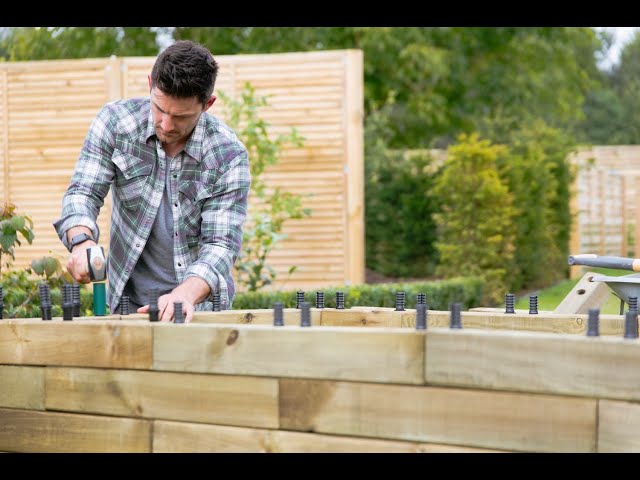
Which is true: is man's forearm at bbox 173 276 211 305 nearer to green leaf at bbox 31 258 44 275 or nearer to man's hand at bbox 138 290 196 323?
man's hand at bbox 138 290 196 323

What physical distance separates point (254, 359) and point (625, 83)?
155 feet

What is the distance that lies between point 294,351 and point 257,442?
243 mm

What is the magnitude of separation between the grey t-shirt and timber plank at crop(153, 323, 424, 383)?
4.12ft

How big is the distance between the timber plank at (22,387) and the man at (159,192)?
0.88 metres

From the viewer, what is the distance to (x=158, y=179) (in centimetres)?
362

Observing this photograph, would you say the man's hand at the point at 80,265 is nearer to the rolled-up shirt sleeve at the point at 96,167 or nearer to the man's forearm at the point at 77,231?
the man's forearm at the point at 77,231

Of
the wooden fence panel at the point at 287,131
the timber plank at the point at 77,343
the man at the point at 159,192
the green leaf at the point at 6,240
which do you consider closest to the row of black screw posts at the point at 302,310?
the timber plank at the point at 77,343

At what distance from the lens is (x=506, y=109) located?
22.0 meters

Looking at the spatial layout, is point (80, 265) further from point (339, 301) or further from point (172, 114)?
point (339, 301)

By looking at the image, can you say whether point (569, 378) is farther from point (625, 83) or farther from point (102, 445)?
point (625, 83)

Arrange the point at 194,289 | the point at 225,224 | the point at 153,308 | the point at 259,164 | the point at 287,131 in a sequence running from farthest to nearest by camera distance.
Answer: the point at 287,131
the point at 259,164
the point at 225,224
the point at 194,289
the point at 153,308

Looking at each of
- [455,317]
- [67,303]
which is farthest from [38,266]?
[455,317]

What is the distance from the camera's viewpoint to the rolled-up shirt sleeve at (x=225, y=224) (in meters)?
3.39
